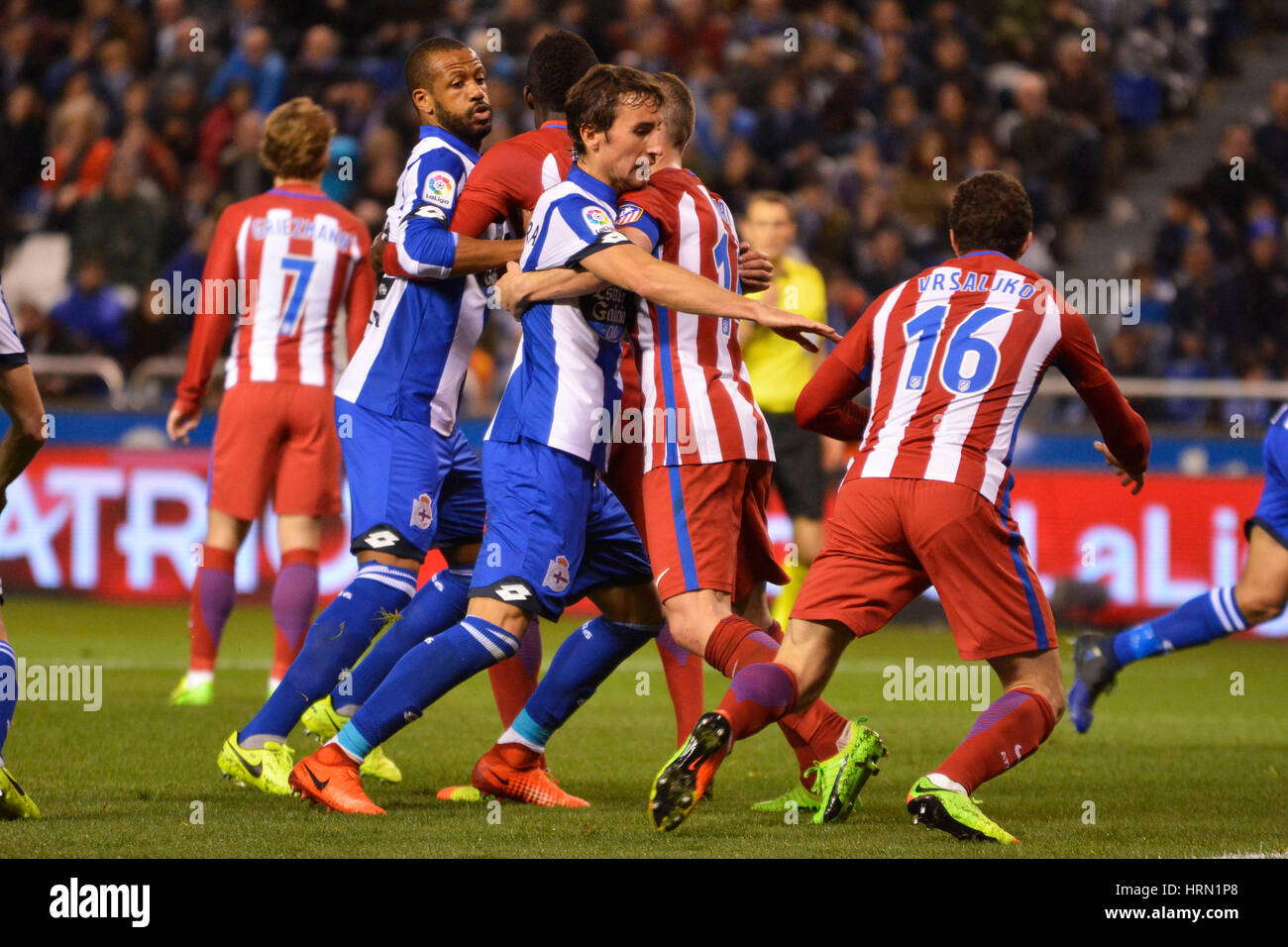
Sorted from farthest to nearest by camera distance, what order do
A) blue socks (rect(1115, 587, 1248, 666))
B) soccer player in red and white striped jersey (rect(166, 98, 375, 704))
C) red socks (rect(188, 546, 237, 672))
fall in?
red socks (rect(188, 546, 237, 672)) < soccer player in red and white striped jersey (rect(166, 98, 375, 704)) < blue socks (rect(1115, 587, 1248, 666))

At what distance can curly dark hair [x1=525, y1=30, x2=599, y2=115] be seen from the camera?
5547mm

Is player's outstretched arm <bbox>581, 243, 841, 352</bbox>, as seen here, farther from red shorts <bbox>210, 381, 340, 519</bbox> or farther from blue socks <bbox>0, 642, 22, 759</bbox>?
red shorts <bbox>210, 381, 340, 519</bbox>

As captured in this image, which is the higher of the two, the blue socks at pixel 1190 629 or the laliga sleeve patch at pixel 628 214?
the laliga sleeve patch at pixel 628 214

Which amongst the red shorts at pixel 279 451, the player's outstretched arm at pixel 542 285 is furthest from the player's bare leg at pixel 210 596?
the player's outstretched arm at pixel 542 285

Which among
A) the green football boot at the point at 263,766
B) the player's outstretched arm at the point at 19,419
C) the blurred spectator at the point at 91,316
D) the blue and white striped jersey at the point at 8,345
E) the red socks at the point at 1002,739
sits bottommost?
the green football boot at the point at 263,766

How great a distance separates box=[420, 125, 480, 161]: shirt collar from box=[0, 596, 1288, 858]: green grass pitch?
2.09 m

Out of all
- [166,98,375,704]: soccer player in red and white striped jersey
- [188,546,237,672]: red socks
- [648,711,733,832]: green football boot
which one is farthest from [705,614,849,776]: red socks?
[188,546,237,672]: red socks

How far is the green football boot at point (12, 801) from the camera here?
476 centimetres

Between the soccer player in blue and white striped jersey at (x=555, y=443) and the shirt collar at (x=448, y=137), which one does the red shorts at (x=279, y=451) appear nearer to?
the shirt collar at (x=448, y=137)

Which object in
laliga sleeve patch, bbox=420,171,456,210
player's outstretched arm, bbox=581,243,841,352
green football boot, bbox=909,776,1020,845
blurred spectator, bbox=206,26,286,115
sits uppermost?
blurred spectator, bbox=206,26,286,115

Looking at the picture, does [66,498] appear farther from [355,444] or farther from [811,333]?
[811,333]

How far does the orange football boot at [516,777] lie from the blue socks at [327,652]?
55 cm

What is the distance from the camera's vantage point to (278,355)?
740 centimetres
